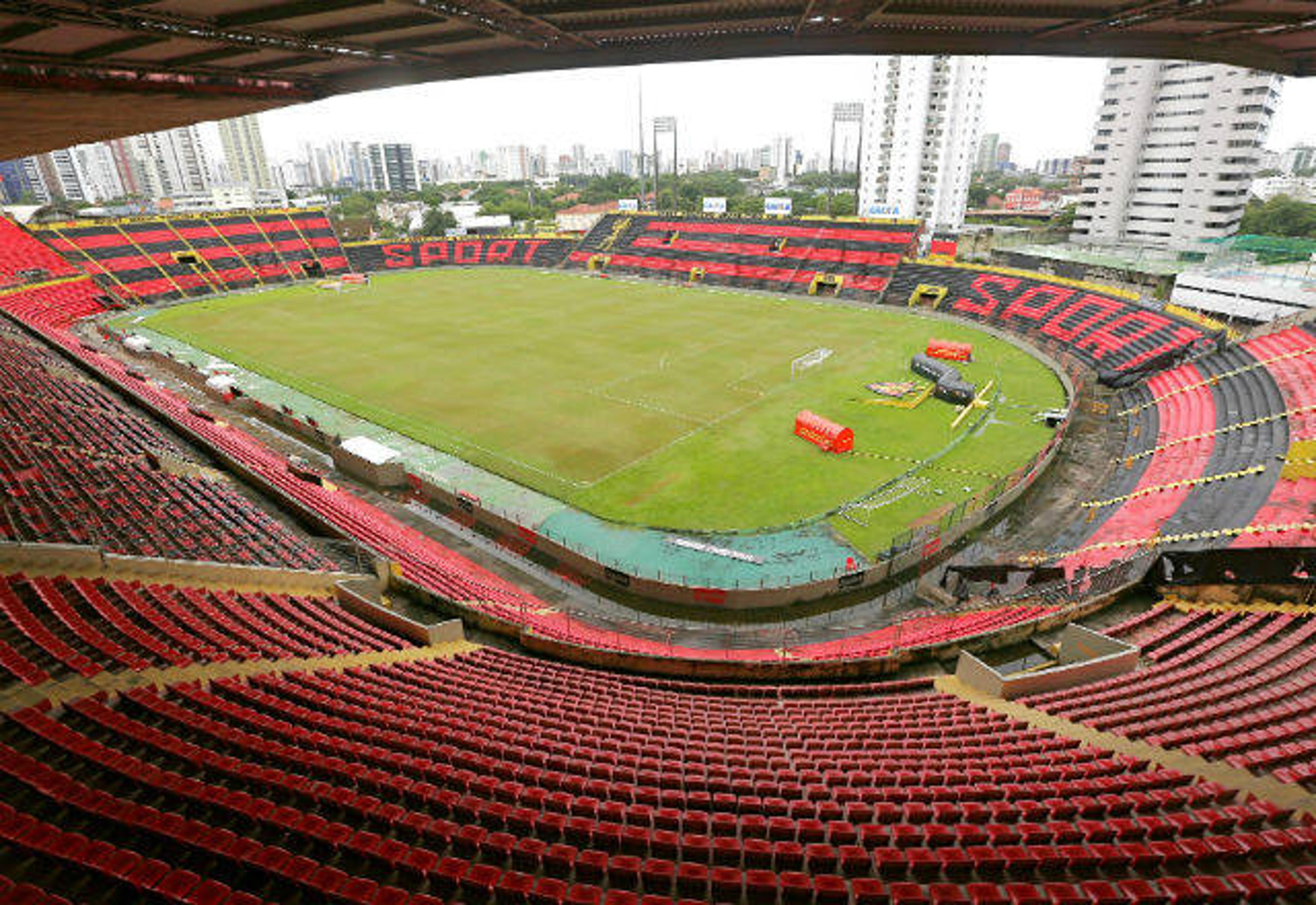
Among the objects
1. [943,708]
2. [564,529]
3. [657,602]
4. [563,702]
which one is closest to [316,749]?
[563,702]

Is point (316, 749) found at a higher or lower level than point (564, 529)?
higher

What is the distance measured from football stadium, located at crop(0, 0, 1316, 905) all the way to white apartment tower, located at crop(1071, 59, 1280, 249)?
5597cm

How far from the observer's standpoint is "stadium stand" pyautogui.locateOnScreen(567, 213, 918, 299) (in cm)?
7388

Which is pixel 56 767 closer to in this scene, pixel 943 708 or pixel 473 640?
pixel 473 640

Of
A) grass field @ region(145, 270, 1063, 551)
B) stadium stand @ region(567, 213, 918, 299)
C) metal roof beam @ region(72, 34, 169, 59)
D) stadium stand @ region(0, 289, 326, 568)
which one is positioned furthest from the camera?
stadium stand @ region(567, 213, 918, 299)

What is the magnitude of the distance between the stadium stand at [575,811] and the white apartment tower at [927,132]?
363 ft

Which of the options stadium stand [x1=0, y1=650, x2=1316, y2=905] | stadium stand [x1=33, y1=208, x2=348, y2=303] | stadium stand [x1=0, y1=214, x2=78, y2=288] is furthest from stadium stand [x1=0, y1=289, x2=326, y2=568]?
stadium stand [x1=33, y1=208, x2=348, y2=303]

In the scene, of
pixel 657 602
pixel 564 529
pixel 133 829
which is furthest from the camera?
pixel 564 529

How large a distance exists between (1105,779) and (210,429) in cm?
3816

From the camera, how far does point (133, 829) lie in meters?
8.03

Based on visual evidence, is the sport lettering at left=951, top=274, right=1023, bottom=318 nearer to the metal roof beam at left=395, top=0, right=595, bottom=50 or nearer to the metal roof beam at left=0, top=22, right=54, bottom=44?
the metal roof beam at left=395, top=0, right=595, bottom=50

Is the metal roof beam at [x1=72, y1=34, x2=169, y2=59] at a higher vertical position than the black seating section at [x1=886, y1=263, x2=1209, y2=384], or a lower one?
higher

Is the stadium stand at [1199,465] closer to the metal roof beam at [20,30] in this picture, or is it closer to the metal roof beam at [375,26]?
the metal roof beam at [375,26]

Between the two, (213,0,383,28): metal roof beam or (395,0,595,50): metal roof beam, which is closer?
(213,0,383,28): metal roof beam
